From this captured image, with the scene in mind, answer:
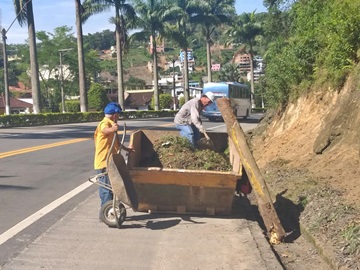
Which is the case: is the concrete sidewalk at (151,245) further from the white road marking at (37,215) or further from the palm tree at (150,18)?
the palm tree at (150,18)

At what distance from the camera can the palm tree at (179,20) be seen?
58031mm

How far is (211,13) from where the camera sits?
197 ft

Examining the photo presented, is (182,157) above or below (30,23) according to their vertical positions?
below

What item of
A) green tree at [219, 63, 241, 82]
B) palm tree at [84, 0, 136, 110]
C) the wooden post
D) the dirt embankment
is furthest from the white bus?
green tree at [219, 63, 241, 82]

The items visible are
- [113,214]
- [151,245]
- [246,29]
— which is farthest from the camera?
[246,29]

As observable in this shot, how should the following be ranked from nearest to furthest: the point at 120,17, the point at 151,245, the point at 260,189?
the point at 151,245 < the point at 260,189 < the point at 120,17

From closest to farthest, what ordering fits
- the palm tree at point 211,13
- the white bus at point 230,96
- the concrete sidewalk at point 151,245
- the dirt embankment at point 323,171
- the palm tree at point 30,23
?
the concrete sidewalk at point 151,245 → the dirt embankment at point 323,171 → the white bus at point 230,96 → the palm tree at point 30,23 → the palm tree at point 211,13

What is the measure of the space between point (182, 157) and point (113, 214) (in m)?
1.62

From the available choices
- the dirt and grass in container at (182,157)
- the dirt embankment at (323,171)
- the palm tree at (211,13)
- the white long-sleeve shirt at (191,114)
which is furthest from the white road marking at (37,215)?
the palm tree at (211,13)

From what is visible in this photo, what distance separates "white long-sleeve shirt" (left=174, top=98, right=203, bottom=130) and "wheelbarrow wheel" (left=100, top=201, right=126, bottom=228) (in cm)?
274

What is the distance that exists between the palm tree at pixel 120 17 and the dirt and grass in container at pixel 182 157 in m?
41.8

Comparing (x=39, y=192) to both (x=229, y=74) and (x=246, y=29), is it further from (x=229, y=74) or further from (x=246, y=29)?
(x=229, y=74)

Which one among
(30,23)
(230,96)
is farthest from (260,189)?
(30,23)

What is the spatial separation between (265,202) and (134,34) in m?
51.9
